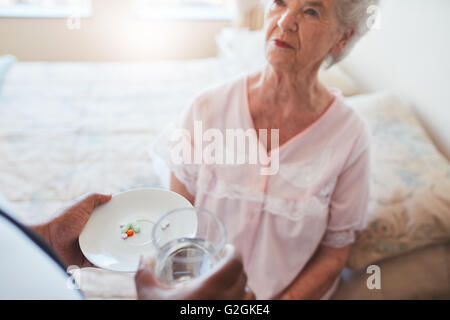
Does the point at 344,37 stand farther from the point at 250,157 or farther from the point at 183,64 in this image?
the point at 183,64

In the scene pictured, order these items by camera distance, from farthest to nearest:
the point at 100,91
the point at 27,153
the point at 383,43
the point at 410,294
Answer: the point at 100,91
the point at 27,153
the point at 383,43
the point at 410,294

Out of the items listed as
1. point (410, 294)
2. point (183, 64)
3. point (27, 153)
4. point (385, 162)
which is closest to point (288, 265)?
point (410, 294)

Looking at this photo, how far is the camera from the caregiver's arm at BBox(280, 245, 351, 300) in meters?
0.84

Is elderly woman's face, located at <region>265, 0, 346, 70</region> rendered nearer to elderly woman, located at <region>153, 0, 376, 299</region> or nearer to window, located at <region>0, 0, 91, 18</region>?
elderly woman, located at <region>153, 0, 376, 299</region>

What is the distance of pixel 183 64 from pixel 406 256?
1.19m

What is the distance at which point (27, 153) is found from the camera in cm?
96

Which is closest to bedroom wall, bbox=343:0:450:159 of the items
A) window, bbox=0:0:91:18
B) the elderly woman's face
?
the elderly woman's face

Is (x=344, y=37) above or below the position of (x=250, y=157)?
above

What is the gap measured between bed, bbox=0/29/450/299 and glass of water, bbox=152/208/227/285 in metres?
0.30

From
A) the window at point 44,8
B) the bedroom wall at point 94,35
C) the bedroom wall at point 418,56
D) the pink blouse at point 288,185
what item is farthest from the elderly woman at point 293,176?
the window at point 44,8

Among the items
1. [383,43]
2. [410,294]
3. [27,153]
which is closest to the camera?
[410,294]

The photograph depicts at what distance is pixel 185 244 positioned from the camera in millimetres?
337

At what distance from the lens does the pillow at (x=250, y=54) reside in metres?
1.16

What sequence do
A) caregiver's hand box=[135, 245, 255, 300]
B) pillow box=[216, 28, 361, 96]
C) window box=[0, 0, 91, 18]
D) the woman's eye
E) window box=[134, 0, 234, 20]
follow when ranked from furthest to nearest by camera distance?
pillow box=[216, 28, 361, 96], window box=[134, 0, 234, 20], the woman's eye, window box=[0, 0, 91, 18], caregiver's hand box=[135, 245, 255, 300]
